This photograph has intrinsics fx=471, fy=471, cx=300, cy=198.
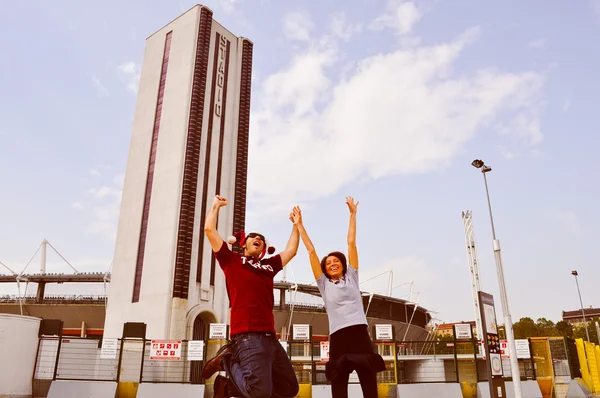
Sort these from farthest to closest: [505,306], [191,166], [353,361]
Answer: [191,166]
[505,306]
[353,361]

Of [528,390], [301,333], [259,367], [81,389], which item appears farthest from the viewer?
[301,333]

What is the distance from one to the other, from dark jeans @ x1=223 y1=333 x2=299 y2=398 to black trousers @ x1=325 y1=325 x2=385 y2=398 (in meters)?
1.03

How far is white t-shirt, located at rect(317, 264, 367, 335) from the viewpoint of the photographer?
5.41 m

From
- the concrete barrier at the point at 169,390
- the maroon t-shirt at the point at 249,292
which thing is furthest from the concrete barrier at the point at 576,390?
the maroon t-shirt at the point at 249,292

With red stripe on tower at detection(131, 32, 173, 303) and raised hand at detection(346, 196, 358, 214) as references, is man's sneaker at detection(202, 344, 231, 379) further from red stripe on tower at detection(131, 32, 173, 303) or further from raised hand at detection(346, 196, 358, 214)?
red stripe on tower at detection(131, 32, 173, 303)

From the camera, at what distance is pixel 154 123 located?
126 feet

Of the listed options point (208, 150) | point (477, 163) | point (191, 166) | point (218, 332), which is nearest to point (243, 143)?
point (208, 150)

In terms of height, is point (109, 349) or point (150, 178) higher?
point (150, 178)

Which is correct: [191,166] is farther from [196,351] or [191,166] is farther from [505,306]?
→ [505,306]

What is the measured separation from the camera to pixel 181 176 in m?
34.4

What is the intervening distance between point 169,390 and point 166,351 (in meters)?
1.94

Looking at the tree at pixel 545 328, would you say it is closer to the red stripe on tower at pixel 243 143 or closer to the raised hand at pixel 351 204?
the red stripe on tower at pixel 243 143

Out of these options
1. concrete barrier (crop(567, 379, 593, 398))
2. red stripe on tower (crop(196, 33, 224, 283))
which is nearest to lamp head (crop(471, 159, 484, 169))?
concrete barrier (crop(567, 379, 593, 398))

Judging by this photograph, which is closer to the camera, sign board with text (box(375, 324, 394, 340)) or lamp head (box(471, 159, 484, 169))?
sign board with text (box(375, 324, 394, 340))
